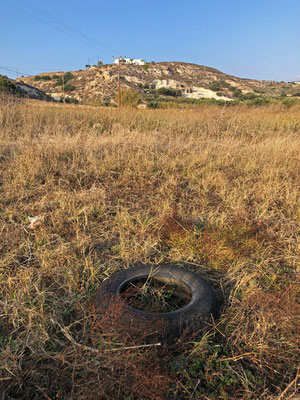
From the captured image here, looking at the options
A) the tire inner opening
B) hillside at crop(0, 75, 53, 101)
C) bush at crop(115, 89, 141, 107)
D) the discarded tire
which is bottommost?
the tire inner opening

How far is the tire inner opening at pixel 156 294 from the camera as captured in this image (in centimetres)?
231

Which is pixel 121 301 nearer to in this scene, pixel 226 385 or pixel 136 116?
pixel 226 385

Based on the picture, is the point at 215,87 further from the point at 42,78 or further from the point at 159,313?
the point at 159,313

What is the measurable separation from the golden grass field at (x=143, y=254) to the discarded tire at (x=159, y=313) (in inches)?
3.9

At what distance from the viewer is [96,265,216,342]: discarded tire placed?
1.82 meters

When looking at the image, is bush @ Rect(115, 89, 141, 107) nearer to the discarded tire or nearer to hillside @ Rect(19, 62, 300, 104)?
the discarded tire

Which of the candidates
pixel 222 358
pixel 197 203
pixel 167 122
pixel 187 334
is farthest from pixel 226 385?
pixel 167 122

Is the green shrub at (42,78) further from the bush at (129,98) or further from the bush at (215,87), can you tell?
the bush at (129,98)

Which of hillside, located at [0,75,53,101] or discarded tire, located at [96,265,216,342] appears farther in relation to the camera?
hillside, located at [0,75,53,101]

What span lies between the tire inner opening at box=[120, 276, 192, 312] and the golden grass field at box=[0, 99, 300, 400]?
33cm

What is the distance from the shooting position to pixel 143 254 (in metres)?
2.99

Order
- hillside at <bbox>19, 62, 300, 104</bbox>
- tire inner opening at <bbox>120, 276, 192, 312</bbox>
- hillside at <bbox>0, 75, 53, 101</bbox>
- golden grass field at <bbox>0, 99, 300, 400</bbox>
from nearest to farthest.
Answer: golden grass field at <bbox>0, 99, 300, 400</bbox>, tire inner opening at <bbox>120, 276, 192, 312</bbox>, hillside at <bbox>0, 75, 53, 101</bbox>, hillside at <bbox>19, 62, 300, 104</bbox>

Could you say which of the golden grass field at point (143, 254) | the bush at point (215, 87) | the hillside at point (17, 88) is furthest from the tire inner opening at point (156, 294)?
the bush at point (215, 87)

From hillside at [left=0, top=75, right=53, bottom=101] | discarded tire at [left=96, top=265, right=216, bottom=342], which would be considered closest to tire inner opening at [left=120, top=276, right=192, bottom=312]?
discarded tire at [left=96, top=265, right=216, bottom=342]
